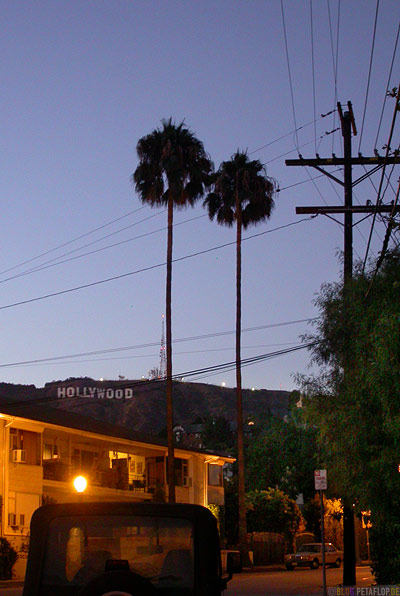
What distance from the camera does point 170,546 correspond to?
7746 millimetres

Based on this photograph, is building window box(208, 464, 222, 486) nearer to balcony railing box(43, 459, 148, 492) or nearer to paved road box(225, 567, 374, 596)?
balcony railing box(43, 459, 148, 492)

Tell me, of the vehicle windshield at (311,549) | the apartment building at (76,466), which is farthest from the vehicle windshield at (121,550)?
the vehicle windshield at (311,549)

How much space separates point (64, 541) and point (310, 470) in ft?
192

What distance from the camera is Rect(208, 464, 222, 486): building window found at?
53.1 meters

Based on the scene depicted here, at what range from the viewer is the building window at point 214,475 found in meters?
53.1

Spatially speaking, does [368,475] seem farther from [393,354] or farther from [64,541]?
[64,541]

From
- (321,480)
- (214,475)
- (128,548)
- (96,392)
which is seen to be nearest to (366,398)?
(321,480)

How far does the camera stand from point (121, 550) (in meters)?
7.71

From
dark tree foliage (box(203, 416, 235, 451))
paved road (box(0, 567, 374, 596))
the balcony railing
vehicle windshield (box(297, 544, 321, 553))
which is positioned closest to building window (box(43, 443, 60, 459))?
the balcony railing

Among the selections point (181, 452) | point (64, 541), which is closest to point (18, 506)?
point (181, 452)

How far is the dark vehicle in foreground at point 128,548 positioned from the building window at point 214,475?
4568cm

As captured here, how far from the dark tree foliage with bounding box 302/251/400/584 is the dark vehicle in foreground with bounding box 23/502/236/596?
38.7 feet

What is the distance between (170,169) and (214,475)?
20662 millimetres

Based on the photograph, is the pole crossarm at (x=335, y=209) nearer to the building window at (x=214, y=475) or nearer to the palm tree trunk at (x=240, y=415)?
the palm tree trunk at (x=240, y=415)
